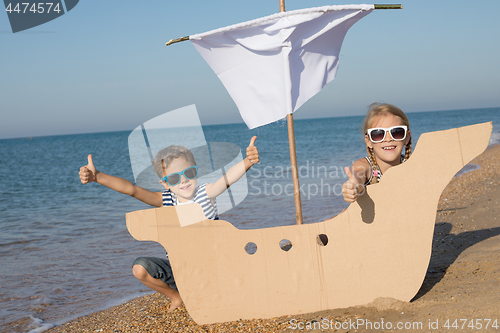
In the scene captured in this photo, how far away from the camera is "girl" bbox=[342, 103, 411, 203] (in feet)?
10.3

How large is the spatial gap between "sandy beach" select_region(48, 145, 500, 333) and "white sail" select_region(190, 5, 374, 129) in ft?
5.44

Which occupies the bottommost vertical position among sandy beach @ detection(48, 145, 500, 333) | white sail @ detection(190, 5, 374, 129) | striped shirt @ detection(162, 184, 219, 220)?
Answer: sandy beach @ detection(48, 145, 500, 333)

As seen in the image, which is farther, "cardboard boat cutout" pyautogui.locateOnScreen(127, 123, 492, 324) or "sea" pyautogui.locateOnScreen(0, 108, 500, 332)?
"sea" pyautogui.locateOnScreen(0, 108, 500, 332)

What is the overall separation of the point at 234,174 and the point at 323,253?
925 mm

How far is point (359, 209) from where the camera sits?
290 cm

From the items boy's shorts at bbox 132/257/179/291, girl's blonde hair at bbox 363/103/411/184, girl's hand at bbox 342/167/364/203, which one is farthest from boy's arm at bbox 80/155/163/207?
girl's blonde hair at bbox 363/103/411/184

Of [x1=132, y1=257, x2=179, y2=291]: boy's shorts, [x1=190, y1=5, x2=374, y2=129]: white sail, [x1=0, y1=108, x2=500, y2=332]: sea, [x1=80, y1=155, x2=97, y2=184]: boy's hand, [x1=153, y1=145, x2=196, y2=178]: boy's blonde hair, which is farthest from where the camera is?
[x1=0, y1=108, x2=500, y2=332]: sea

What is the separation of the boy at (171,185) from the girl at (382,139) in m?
1.04

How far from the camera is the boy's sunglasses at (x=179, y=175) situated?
309 centimetres

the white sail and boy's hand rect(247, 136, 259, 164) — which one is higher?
the white sail

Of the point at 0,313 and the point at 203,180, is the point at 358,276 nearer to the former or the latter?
the point at 203,180

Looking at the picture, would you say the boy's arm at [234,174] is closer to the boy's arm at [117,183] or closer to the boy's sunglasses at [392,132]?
the boy's arm at [117,183]

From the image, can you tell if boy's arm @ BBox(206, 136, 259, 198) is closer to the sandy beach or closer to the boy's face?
the boy's face

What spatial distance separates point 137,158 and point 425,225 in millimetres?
2250
